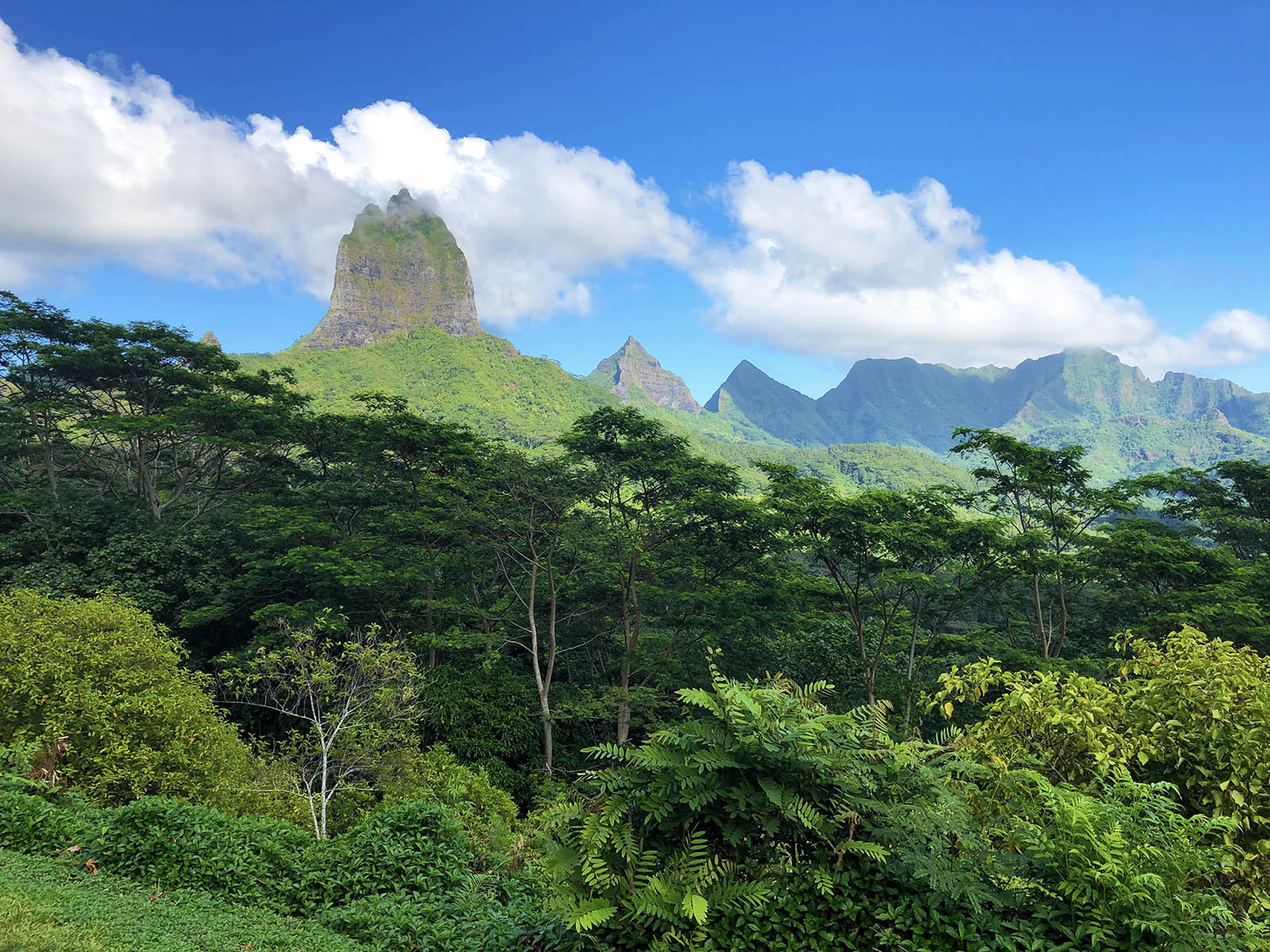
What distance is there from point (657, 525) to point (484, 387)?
104m

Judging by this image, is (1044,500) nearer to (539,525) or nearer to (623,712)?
(623,712)

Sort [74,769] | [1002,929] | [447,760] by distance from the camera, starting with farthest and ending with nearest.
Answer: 1. [447,760]
2. [74,769]
3. [1002,929]

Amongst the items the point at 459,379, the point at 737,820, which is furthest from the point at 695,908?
the point at 459,379

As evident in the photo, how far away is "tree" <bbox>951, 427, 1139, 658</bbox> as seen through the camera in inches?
A: 664

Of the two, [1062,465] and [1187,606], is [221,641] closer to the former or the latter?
[1062,465]

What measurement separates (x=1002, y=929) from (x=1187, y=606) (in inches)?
713

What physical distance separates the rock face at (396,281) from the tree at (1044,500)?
463 feet

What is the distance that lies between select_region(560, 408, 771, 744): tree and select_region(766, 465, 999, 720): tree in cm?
131

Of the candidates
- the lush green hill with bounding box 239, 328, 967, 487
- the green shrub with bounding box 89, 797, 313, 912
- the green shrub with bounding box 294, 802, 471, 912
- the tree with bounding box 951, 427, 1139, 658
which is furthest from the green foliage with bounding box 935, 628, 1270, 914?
the lush green hill with bounding box 239, 328, 967, 487

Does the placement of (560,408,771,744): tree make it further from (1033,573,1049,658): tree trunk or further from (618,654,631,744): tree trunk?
(1033,573,1049,658): tree trunk

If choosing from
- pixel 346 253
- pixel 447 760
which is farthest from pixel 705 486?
pixel 346 253

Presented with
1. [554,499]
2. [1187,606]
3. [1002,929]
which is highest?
[554,499]

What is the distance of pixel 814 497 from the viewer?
1725cm

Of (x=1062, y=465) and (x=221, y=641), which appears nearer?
(x=1062, y=465)
